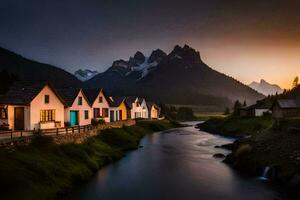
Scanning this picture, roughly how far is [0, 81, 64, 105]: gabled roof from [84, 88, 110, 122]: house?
22.7 meters

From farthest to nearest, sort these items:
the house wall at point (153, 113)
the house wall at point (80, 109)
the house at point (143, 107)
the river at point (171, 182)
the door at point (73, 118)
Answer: the house wall at point (153, 113), the house at point (143, 107), the door at point (73, 118), the house wall at point (80, 109), the river at point (171, 182)

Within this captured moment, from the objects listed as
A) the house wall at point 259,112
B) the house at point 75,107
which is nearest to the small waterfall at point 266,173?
the house at point 75,107

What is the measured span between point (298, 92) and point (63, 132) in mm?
152734

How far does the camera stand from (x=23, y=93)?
5041 centimetres

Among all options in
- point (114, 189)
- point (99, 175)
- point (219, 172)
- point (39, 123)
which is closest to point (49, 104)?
point (39, 123)

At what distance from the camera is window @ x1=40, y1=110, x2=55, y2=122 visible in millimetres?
51906

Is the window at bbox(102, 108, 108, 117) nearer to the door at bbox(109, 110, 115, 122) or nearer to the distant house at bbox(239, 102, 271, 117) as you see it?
Answer: the door at bbox(109, 110, 115, 122)

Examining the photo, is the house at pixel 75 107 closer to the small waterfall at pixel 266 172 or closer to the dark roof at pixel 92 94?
the dark roof at pixel 92 94

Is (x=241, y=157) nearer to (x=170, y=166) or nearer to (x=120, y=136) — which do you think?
(x=170, y=166)

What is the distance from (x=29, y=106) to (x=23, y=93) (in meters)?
2.82

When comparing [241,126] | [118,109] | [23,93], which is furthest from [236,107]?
[23,93]

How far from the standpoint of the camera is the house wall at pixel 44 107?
162 feet

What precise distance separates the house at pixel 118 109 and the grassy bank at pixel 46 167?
4259 centimetres

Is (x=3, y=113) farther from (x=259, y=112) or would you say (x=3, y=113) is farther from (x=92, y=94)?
(x=259, y=112)
